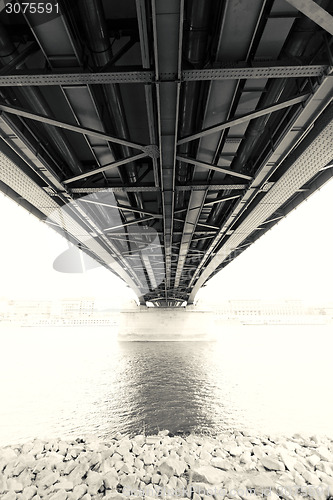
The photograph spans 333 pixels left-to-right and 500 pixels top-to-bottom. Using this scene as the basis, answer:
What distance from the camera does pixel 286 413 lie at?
45.4 feet

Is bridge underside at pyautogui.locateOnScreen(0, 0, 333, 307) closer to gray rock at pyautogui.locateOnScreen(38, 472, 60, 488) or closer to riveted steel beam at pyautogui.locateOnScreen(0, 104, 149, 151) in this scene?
riveted steel beam at pyautogui.locateOnScreen(0, 104, 149, 151)

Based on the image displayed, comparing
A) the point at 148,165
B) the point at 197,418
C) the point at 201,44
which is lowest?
the point at 197,418

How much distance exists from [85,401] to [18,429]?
4.84 metres

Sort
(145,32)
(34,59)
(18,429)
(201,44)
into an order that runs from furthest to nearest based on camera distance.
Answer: (18,429), (34,59), (201,44), (145,32)

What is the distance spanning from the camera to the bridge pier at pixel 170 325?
4850cm

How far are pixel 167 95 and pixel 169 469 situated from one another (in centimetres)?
896

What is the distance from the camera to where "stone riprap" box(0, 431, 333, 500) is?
6574 millimetres

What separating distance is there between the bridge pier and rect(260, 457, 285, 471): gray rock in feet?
133

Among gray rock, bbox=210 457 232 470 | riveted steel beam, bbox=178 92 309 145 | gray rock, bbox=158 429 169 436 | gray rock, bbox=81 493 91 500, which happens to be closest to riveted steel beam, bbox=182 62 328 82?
riveted steel beam, bbox=178 92 309 145

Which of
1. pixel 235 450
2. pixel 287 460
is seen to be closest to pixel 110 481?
pixel 235 450

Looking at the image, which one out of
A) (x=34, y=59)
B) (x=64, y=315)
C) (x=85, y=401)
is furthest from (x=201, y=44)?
(x=64, y=315)

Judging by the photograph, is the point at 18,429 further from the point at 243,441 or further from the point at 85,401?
the point at 243,441

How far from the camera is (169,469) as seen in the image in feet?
24.9

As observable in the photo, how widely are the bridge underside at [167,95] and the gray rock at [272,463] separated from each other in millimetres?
7767
